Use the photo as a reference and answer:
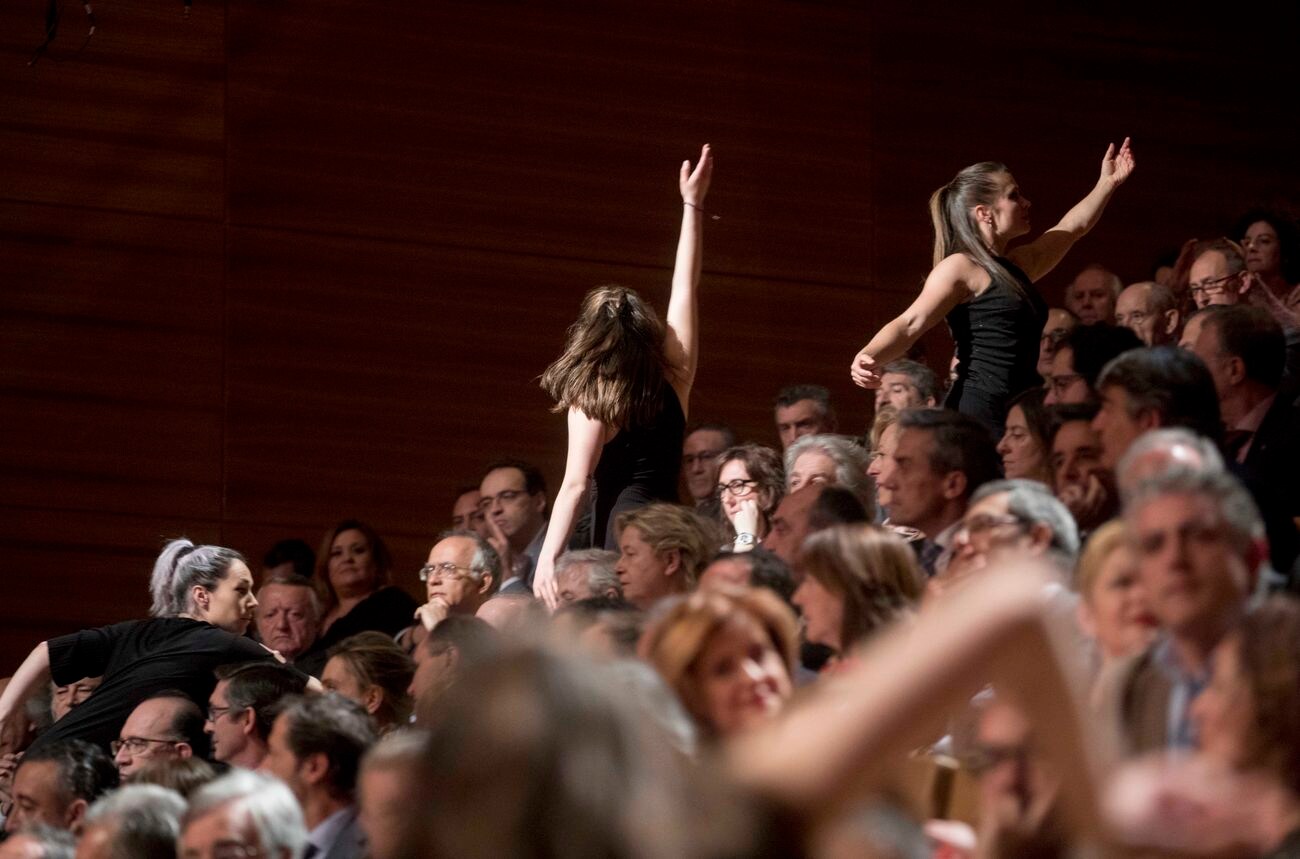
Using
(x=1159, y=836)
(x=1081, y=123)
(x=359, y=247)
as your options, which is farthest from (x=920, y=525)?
(x=1081, y=123)

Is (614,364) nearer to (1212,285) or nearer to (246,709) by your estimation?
(246,709)

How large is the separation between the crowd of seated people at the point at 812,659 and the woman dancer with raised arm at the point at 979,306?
0.48 ft

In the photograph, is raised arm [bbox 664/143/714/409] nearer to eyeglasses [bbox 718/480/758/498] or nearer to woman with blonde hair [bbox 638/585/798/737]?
eyeglasses [bbox 718/480/758/498]

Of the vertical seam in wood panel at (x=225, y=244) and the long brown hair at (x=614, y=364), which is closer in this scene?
the long brown hair at (x=614, y=364)

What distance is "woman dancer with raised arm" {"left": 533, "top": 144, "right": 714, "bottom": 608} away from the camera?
478 cm

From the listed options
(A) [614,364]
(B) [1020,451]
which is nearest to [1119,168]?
(A) [614,364]

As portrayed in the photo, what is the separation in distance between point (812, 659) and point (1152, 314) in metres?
2.46

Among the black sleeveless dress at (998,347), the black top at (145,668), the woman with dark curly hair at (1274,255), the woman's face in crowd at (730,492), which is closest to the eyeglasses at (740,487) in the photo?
the woman's face in crowd at (730,492)

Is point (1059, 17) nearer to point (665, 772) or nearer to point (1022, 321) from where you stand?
point (1022, 321)

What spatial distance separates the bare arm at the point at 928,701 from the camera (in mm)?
1013

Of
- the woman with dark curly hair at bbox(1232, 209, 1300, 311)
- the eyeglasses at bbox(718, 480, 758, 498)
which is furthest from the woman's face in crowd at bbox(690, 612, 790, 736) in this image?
the woman with dark curly hair at bbox(1232, 209, 1300, 311)

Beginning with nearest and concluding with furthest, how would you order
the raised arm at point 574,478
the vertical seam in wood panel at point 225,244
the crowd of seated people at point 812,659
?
the crowd of seated people at point 812,659
the raised arm at point 574,478
the vertical seam in wood panel at point 225,244

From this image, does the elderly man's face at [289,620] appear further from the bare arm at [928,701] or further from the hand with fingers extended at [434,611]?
the bare arm at [928,701]

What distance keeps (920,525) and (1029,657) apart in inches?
112
